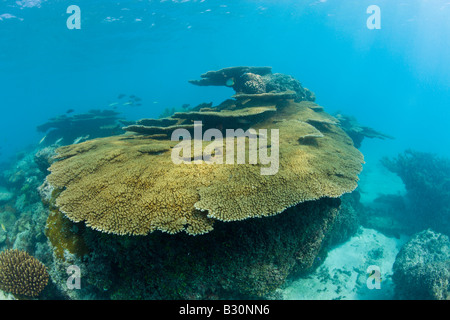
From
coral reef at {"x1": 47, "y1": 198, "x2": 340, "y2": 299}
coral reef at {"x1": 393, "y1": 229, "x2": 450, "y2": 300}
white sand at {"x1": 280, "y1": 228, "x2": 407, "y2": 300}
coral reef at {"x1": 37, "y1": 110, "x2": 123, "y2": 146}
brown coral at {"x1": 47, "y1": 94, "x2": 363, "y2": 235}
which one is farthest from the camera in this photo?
coral reef at {"x1": 37, "y1": 110, "x2": 123, "y2": 146}

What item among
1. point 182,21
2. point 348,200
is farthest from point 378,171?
point 182,21

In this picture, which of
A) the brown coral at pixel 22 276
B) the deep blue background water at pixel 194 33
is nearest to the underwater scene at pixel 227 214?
the brown coral at pixel 22 276

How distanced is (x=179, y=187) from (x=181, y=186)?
0.13ft

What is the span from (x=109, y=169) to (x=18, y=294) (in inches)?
135

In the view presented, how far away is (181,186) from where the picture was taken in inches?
141

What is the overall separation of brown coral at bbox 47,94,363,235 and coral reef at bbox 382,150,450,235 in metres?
9.75

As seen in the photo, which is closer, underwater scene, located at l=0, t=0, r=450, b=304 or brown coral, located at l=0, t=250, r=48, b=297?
underwater scene, located at l=0, t=0, r=450, b=304

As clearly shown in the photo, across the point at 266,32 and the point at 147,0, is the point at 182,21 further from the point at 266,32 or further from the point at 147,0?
the point at 266,32

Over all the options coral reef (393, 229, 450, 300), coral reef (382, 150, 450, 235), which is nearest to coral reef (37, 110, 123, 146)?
coral reef (393, 229, 450, 300)

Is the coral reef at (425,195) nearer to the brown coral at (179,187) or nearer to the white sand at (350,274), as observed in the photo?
the white sand at (350,274)

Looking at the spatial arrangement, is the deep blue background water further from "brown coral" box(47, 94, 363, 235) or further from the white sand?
the white sand

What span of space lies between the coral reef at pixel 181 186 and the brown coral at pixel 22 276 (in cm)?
229

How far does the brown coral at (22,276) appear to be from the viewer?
4.52 metres

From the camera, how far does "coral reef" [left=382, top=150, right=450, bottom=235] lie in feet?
35.5
